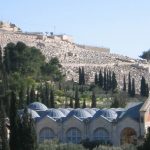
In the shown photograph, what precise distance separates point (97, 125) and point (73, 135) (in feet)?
7.46

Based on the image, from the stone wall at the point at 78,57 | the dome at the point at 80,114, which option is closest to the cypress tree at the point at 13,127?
the dome at the point at 80,114

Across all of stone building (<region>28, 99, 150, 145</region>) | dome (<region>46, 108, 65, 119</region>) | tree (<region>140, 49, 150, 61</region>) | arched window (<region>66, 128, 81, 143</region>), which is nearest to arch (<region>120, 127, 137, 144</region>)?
stone building (<region>28, 99, 150, 145</region>)

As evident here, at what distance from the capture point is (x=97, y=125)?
4972 centimetres

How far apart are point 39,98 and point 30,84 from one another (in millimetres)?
11383

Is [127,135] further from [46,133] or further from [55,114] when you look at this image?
[46,133]

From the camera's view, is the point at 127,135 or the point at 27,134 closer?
the point at 27,134

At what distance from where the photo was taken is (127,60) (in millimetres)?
129500

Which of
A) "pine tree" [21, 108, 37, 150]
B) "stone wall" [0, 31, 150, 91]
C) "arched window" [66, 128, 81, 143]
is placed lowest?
"arched window" [66, 128, 81, 143]

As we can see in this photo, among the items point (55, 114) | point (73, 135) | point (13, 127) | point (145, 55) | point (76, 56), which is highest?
point (145, 55)

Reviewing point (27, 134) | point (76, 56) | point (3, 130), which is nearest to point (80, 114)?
point (27, 134)

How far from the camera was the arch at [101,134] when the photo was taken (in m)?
49.4

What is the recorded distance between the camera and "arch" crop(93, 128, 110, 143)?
49375mm

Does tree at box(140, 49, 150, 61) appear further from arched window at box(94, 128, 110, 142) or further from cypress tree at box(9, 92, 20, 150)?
cypress tree at box(9, 92, 20, 150)

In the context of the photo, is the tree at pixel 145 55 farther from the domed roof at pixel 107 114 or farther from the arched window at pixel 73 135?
the arched window at pixel 73 135
